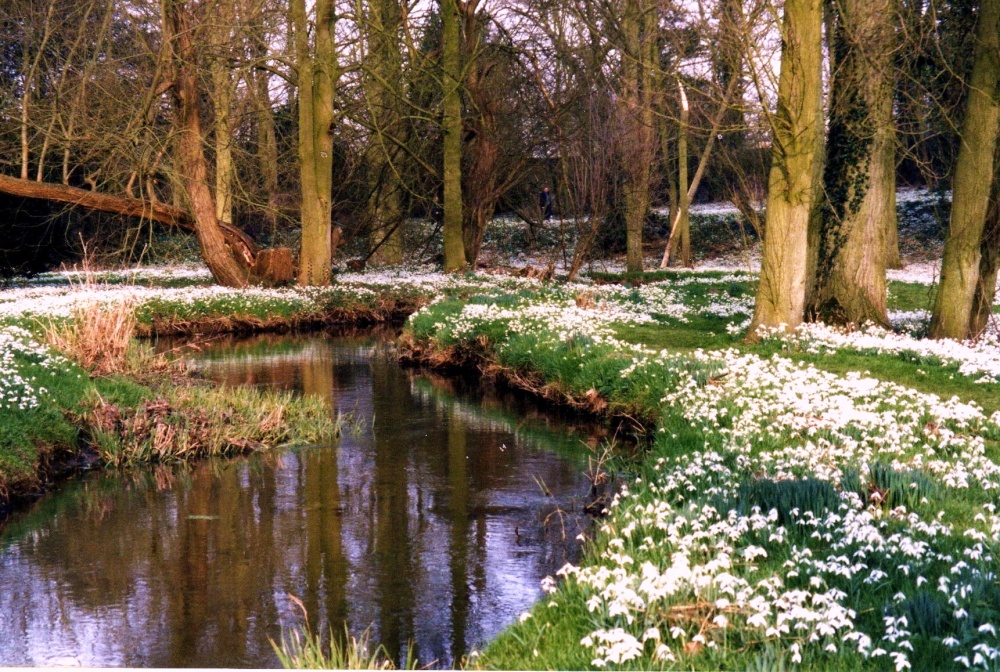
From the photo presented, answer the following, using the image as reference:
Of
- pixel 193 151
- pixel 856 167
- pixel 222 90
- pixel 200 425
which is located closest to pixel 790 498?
pixel 200 425

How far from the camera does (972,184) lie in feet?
44.8

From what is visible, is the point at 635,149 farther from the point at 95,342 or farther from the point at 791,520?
the point at 791,520

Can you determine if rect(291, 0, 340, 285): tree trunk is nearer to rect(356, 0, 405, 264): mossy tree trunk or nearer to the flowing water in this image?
rect(356, 0, 405, 264): mossy tree trunk

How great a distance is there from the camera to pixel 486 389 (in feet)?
48.5

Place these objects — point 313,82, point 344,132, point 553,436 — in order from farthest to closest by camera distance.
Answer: point 344,132
point 313,82
point 553,436

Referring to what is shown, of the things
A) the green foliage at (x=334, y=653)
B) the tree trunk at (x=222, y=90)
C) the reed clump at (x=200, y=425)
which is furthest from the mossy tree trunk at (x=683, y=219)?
the green foliage at (x=334, y=653)

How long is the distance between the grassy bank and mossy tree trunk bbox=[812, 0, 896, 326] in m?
2.09

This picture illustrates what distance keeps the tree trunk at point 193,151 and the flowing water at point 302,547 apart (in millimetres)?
11577

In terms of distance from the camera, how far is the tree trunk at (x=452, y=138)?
26.2 m

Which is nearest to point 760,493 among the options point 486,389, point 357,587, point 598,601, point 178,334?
point 598,601

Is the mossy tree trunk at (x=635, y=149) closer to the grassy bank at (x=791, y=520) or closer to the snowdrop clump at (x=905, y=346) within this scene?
the snowdrop clump at (x=905, y=346)

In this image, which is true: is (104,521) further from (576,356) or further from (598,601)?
(576,356)

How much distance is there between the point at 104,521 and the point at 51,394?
2.77 meters

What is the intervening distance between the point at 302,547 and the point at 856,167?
10099 millimetres
